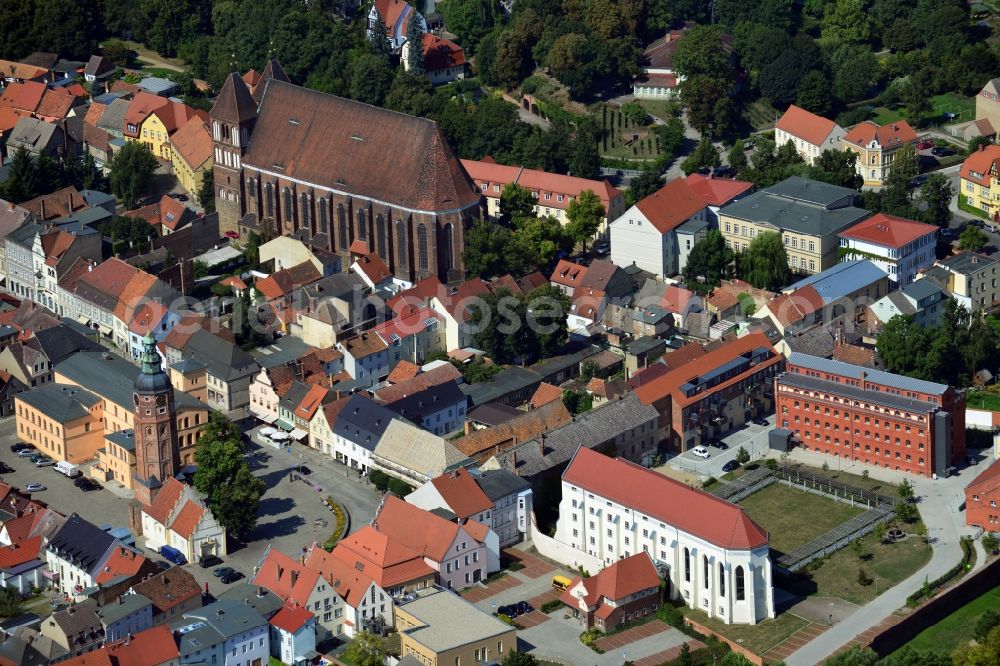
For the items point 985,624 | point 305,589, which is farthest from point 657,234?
point 305,589

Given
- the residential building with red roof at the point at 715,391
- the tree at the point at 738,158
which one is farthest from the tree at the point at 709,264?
the tree at the point at 738,158

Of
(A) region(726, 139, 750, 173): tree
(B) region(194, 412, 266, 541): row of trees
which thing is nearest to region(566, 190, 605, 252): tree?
(A) region(726, 139, 750, 173): tree

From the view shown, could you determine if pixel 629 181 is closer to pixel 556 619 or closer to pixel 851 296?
pixel 851 296

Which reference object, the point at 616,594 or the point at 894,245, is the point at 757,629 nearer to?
the point at 616,594

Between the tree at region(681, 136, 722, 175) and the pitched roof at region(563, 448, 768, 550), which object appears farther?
the tree at region(681, 136, 722, 175)

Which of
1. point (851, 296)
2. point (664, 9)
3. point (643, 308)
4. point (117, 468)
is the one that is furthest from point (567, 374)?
point (664, 9)

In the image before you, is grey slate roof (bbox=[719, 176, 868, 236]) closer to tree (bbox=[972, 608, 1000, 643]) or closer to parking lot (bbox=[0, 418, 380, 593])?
parking lot (bbox=[0, 418, 380, 593])
